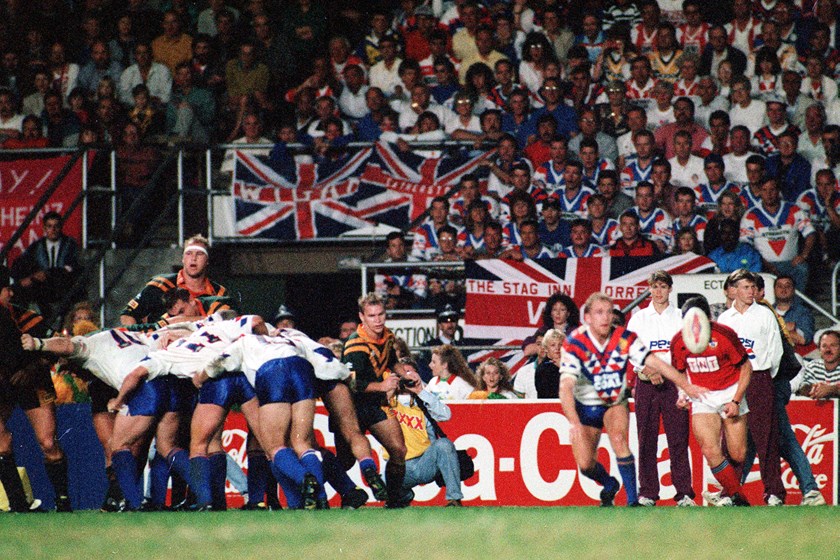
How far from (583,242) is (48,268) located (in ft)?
20.0

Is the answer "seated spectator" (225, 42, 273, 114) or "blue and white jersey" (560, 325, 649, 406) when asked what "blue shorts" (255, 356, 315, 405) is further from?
"seated spectator" (225, 42, 273, 114)

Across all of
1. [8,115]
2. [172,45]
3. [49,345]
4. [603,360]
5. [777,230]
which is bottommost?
[603,360]

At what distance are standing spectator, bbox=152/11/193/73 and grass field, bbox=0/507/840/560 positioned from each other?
10.2 meters

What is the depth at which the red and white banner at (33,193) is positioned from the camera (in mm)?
16281

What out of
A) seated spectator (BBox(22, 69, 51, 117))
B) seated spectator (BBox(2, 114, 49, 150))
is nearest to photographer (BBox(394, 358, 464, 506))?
seated spectator (BBox(2, 114, 49, 150))

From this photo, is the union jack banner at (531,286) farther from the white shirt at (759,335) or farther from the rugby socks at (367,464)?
the rugby socks at (367,464)

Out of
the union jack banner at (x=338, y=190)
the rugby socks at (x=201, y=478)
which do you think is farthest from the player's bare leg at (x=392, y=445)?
the union jack banner at (x=338, y=190)

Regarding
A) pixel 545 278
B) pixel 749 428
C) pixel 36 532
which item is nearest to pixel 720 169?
pixel 545 278

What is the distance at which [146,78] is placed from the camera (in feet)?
59.5

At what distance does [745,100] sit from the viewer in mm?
15688

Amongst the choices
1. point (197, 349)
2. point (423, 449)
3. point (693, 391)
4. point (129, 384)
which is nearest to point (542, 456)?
point (423, 449)

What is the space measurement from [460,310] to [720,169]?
316 centimetres

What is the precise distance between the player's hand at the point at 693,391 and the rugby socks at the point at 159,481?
4.20m

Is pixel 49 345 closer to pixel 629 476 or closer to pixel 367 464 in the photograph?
pixel 367 464
